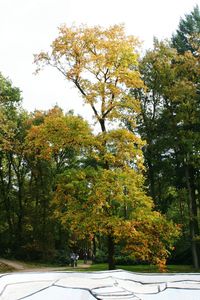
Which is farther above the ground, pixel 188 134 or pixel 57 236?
pixel 188 134

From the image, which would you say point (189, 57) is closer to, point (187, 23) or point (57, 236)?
point (187, 23)

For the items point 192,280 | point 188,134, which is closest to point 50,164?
point 188,134

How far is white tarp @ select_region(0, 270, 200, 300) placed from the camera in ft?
9.48

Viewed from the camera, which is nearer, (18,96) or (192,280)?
(192,280)

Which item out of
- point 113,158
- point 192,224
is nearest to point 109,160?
point 113,158

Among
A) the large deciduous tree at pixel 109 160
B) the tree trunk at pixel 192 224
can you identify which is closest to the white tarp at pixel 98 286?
the large deciduous tree at pixel 109 160

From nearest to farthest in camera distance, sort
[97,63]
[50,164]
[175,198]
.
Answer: [97,63] → [175,198] → [50,164]

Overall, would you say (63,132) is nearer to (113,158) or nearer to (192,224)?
(113,158)

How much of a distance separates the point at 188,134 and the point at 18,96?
1374cm

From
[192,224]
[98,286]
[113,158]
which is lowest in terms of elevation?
[98,286]

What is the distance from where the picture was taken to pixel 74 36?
14508 millimetres

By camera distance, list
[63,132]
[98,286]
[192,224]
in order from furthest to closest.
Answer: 1. [192,224]
2. [63,132]
3. [98,286]

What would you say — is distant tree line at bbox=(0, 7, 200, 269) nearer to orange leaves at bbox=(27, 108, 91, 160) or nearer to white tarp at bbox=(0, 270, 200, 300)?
orange leaves at bbox=(27, 108, 91, 160)

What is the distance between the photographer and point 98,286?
309cm
